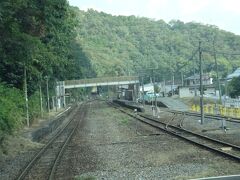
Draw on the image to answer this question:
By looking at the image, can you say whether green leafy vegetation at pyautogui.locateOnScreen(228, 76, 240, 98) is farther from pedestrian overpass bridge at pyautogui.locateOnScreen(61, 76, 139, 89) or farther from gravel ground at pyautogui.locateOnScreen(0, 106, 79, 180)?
gravel ground at pyautogui.locateOnScreen(0, 106, 79, 180)

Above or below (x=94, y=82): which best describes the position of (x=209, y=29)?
above

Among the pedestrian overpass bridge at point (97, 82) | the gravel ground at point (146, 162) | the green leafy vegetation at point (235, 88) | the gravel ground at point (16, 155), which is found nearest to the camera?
the gravel ground at point (146, 162)

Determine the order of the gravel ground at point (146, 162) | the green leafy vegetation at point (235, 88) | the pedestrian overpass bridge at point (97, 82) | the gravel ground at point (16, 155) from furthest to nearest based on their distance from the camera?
the pedestrian overpass bridge at point (97, 82) < the green leafy vegetation at point (235, 88) < the gravel ground at point (16, 155) < the gravel ground at point (146, 162)

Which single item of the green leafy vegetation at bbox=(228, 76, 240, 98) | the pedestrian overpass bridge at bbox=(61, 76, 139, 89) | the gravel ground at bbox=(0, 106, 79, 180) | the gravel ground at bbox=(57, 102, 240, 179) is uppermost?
the pedestrian overpass bridge at bbox=(61, 76, 139, 89)

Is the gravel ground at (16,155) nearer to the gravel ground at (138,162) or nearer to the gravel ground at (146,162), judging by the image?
the gravel ground at (138,162)

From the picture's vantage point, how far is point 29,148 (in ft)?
81.9

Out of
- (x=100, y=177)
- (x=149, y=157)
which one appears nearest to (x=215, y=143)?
(x=149, y=157)

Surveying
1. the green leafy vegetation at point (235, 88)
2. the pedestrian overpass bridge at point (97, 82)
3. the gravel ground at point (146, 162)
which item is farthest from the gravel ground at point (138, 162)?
the pedestrian overpass bridge at point (97, 82)

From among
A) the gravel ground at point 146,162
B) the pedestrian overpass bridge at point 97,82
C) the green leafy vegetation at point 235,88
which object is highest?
the pedestrian overpass bridge at point 97,82

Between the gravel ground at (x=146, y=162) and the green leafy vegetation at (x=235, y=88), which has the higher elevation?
the green leafy vegetation at (x=235, y=88)

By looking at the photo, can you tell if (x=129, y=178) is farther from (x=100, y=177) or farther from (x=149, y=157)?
(x=149, y=157)

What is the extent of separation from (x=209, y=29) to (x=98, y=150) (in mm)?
114292

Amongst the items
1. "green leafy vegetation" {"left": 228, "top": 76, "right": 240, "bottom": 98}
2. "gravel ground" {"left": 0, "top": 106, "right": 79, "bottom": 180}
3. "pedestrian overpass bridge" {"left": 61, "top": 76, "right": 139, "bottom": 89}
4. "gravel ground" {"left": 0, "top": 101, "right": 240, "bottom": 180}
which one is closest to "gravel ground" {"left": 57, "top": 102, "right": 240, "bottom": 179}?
"gravel ground" {"left": 0, "top": 101, "right": 240, "bottom": 180}

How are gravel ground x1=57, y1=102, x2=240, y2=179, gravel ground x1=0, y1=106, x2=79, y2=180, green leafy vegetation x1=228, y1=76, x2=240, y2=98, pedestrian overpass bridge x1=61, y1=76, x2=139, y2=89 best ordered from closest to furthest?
1. gravel ground x1=57, y1=102, x2=240, y2=179
2. gravel ground x1=0, y1=106, x2=79, y2=180
3. green leafy vegetation x1=228, y1=76, x2=240, y2=98
4. pedestrian overpass bridge x1=61, y1=76, x2=139, y2=89
